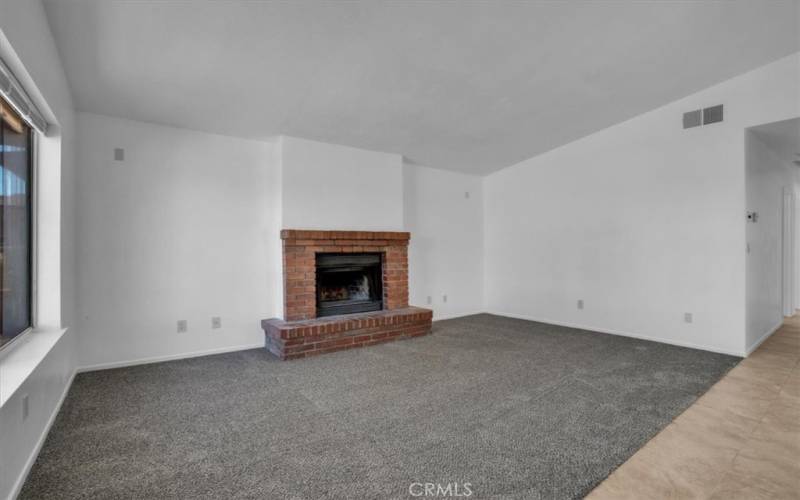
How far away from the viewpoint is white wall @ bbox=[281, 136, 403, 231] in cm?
417

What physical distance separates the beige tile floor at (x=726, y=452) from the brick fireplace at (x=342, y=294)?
2.71m

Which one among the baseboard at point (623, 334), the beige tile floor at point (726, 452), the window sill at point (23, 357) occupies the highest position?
the window sill at point (23, 357)

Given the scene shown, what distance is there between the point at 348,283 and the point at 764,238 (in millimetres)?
4788

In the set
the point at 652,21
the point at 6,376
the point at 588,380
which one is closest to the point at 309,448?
the point at 6,376

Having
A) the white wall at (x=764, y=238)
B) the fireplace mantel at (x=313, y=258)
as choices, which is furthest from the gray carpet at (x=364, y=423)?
the white wall at (x=764, y=238)

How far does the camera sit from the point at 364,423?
2297 millimetres

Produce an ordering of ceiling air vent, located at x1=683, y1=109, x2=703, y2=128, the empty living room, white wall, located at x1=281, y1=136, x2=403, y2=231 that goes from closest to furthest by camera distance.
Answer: the empty living room
ceiling air vent, located at x1=683, y1=109, x2=703, y2=128
white wall, located at x1=281, y1=136, x2=403, y2=231

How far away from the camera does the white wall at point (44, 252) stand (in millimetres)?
1640

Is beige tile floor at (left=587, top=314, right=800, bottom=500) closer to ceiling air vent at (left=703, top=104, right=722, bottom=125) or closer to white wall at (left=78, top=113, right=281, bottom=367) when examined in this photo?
ceiling air vent at (left=703, top=104, right=722, bottom=125)

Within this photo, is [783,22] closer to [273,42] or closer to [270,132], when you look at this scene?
[273,42]

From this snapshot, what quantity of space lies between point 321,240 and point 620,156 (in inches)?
147

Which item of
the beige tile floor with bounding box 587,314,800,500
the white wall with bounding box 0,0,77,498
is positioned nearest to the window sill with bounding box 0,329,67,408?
the white wall with bounding box 0,0,77,498
